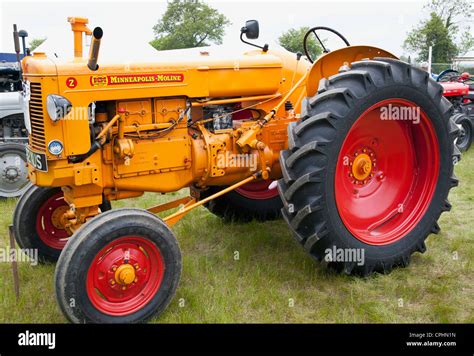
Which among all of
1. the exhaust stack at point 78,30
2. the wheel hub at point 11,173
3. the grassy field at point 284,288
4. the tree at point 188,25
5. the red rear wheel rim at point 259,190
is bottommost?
the grassy field at point 284,288

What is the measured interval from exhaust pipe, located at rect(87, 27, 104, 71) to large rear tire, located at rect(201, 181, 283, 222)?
2.11 m

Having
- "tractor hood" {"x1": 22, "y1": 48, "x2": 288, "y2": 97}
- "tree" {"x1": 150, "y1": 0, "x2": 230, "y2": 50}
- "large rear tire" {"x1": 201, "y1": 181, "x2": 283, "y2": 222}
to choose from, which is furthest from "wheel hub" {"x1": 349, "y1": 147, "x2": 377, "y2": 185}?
"tree" {"x1": 150, "y1": 0, "x2": 230, "y2": 50}

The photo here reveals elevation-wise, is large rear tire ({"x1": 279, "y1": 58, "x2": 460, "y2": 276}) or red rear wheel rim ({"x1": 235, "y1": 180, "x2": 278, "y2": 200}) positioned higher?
large rear tire ({"x1": 279, "y1": 58, "x2": 460, "y2": 276})

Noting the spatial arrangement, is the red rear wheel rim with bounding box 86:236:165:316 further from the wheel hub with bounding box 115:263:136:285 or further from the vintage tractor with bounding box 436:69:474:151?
the vintage tractor with bounding box 436:69:474:151

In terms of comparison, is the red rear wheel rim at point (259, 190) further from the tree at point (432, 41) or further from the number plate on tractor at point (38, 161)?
the tree at point (432, 41)

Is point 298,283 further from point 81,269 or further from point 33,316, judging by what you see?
point 33,316

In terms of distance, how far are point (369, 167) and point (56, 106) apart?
2.40 meters

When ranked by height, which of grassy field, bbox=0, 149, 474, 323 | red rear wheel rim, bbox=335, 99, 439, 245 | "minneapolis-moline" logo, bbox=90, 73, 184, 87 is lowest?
grassy field, bbox=0, 149, 474, 323

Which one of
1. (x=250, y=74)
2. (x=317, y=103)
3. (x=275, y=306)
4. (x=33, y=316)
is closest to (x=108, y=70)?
(x=250, y=74)

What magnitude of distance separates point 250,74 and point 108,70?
117cm

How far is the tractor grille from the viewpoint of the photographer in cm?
316

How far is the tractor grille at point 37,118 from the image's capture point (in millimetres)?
3162

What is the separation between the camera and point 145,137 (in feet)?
11.6

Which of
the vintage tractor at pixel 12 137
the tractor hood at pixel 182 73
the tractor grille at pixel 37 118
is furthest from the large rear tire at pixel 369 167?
the vintage tractor at pixel 12 137
